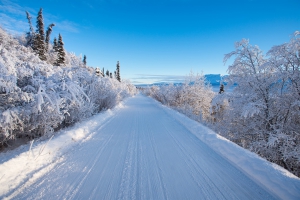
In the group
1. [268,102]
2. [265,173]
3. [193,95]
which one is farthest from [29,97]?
[193,95]

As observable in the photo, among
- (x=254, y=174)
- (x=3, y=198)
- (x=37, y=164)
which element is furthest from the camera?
(x=37, y=164)

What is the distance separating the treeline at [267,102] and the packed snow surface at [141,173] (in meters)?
2.91

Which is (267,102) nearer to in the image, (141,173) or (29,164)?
(141,173)

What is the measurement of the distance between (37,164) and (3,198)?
940 millimetres

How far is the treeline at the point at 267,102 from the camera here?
5.33 meters

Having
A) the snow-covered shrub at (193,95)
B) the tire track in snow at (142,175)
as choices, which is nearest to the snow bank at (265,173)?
the tire track in snow at (142,175)

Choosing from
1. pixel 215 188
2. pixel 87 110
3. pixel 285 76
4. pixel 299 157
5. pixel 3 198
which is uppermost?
pixel 285 76

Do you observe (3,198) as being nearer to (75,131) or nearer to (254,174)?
(75,131)

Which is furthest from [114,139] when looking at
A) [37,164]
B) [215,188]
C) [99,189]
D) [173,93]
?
[173,93]

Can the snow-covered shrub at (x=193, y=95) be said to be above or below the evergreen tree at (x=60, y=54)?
below

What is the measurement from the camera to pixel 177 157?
145 inches

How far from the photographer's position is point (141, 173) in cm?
295

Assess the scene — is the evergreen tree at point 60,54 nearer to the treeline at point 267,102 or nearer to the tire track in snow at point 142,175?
the tire track in snow at point 142,175

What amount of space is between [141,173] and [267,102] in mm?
6689
